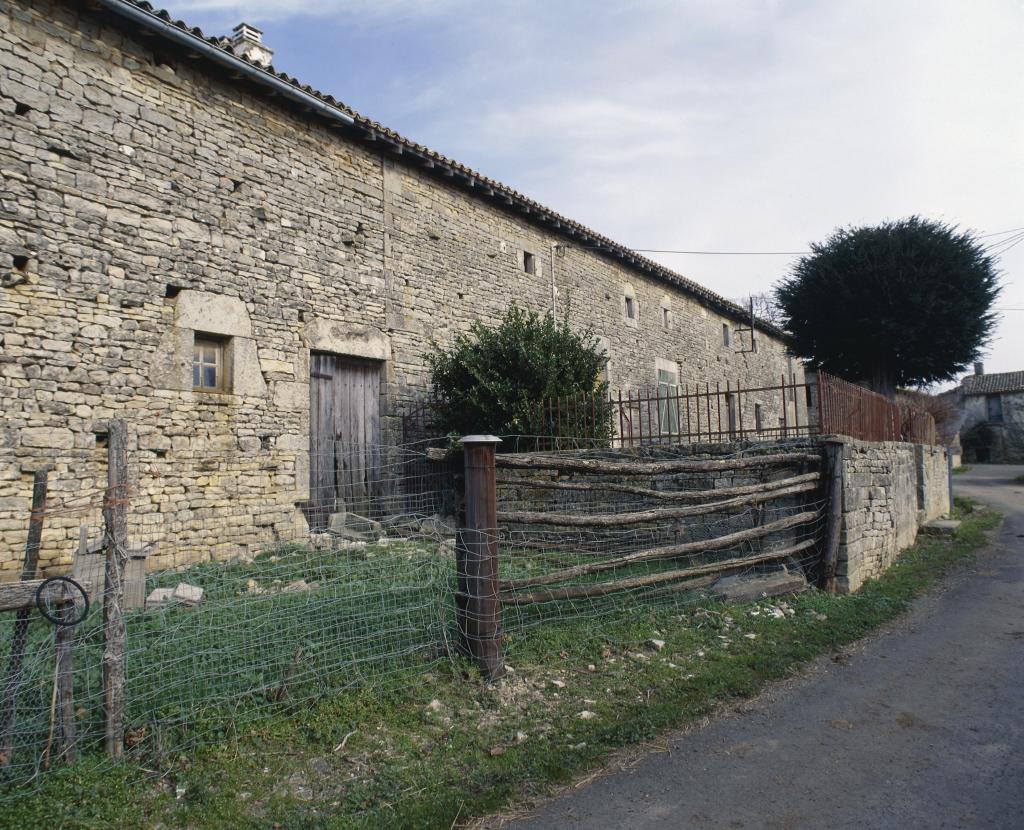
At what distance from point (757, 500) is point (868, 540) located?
2.11m

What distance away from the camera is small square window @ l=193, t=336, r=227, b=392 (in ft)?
26.7

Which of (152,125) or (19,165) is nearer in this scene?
(19,165)

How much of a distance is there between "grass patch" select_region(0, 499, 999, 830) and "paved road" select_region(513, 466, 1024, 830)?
0.25 meters

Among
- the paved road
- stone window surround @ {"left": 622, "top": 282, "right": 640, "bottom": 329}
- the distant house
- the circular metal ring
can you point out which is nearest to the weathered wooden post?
the paved road

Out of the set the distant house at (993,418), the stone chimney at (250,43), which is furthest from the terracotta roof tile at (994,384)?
the stone chimney at (250,43)

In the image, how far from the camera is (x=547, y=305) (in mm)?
13852

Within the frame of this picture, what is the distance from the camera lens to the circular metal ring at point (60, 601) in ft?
9.41

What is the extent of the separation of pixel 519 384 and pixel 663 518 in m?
4.52

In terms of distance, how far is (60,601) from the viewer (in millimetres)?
2957

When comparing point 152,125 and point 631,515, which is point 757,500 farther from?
point 152,125

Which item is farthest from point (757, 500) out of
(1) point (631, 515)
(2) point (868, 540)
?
(2) point (868, 540)

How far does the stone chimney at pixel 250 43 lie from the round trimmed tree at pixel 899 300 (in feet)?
49.4

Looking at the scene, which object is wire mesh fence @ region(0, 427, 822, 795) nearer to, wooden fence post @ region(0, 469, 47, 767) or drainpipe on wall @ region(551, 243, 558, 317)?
wooden fence post @ region(0, 469, 47, 767)

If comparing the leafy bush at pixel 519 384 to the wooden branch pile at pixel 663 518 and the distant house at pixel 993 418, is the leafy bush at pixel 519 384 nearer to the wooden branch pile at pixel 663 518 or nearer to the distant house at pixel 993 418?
the wooden branch pile at pixel 663 518
